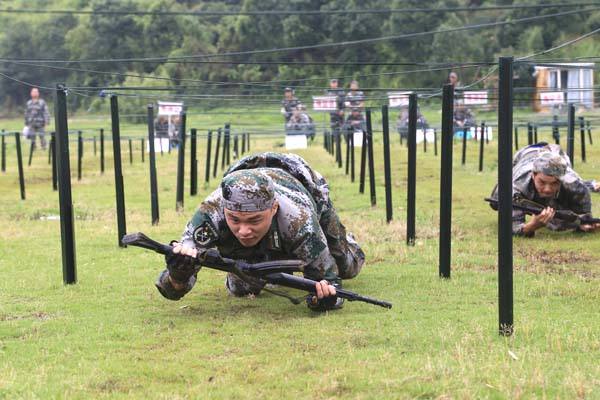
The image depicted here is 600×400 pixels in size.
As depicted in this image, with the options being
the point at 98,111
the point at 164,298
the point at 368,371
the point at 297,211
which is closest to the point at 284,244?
the point at 297,211

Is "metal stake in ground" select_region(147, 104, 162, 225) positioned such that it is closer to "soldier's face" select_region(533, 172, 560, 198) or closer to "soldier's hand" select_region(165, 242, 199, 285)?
"soldier's face" select_region(533, 172, 560, 198)

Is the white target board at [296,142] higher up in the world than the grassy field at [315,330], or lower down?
higher up

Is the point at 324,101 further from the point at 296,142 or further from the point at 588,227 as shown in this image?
the point at 296,142

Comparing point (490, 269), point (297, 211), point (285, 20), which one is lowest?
point (490, 269)

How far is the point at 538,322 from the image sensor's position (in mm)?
7156

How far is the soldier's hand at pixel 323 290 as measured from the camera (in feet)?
24.5

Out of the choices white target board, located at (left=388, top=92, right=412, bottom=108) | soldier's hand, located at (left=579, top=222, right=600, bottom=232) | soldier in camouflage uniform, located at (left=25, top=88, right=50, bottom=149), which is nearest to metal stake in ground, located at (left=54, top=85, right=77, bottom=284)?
white target board, located at (left=388, top=92, right=412, bottom=108)

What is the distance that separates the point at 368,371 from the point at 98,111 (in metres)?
41.2

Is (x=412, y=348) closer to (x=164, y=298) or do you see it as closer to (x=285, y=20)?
(x=164, y=298)

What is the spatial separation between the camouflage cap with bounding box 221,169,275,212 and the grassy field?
90 centimetres

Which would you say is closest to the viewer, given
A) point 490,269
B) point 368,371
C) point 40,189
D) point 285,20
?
point 368,371

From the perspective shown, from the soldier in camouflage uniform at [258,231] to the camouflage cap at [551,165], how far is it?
4.71 meters

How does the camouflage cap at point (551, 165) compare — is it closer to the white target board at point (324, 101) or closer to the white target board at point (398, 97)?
the white target board at point (398, 97)

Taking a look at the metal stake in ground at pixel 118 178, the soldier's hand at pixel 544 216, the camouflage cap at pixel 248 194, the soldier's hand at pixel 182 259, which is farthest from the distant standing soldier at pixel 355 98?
the soldier's hand at pixel 182 259
